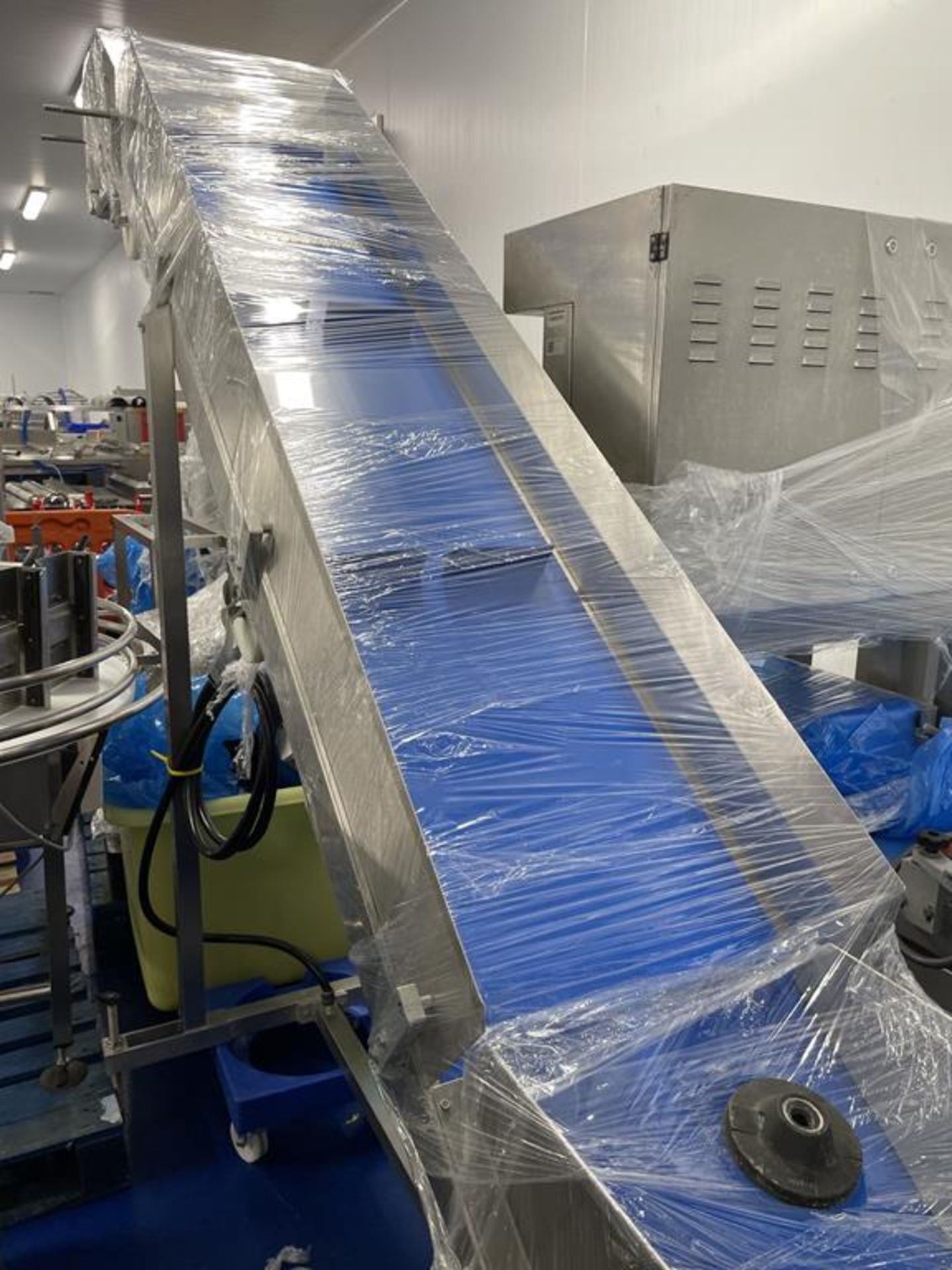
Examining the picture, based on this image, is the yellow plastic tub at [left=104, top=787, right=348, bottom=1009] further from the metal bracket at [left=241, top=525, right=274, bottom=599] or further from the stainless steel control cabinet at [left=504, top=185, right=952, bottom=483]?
the stainless steel control cabinet at [left=504, top=185, right=952, bottom=483]

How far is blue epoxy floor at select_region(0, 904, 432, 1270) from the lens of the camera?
4.23 ft

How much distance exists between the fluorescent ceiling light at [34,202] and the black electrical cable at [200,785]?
309 inches

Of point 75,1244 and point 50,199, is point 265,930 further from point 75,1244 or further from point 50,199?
point 50,199

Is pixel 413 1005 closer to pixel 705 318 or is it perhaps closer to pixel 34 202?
pixel 705 318

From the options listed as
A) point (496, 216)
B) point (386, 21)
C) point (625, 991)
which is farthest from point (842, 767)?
point (386, 21)

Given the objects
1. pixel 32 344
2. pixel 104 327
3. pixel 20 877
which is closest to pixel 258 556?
pixel 20 877

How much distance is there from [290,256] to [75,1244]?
56.1 inches

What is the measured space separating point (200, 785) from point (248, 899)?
42 centimetres

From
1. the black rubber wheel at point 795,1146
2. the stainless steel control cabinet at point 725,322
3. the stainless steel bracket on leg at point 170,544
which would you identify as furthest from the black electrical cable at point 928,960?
the stainless steel bracket on leg at point 170,544

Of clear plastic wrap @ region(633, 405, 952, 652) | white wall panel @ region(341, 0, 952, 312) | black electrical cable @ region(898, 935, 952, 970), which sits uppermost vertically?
white wall panel @ region(341, 0, 952, 312)

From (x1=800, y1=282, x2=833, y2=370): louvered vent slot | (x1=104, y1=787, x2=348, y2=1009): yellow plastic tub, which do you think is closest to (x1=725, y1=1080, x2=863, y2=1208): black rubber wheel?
(x1=800, y1=282, x2=833, y2=370): louvered vent slot

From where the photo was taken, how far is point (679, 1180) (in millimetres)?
517

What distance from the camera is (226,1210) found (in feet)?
4.47

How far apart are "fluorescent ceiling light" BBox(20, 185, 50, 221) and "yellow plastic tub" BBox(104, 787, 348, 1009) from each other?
7.74 metres
